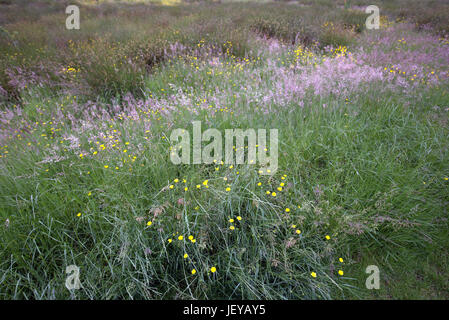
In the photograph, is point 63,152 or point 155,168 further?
point 63,152

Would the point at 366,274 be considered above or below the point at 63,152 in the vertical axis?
below

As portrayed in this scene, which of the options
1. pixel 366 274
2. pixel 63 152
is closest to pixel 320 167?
pixel 366 274

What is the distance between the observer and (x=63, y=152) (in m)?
2.58

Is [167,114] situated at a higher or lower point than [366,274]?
higher

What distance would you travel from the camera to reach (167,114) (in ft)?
10.2

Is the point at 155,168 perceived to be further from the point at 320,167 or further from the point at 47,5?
the point at 47,5

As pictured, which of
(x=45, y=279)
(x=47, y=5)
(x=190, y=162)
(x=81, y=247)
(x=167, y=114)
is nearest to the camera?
(x=45, y=279)

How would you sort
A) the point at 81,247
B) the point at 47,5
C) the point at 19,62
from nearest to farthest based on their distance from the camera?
the point at 81,247 → the point at 19,62 → the point at 47,5

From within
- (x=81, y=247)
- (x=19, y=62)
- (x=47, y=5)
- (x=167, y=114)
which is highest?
(x=47, y=5)

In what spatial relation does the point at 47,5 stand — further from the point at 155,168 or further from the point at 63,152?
the point at 155,168

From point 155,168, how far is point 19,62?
5.27m
